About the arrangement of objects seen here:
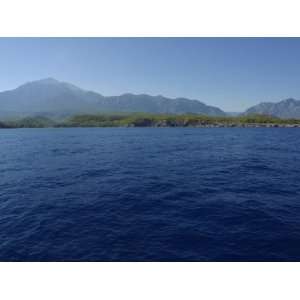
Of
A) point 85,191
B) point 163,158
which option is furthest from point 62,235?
point 163,158

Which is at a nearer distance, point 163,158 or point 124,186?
point 124,186

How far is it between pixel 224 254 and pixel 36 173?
28883mm

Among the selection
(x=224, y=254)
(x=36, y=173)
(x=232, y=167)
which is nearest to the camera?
(x=224, y=254)

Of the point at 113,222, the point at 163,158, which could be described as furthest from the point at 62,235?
the point at 163,158

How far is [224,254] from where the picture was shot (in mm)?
13188

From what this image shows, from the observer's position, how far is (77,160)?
41.7 metres

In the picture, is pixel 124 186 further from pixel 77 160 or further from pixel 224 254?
pixel 77 160

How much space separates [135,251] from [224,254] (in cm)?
513

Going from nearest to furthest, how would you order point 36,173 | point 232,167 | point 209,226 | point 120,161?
point 209,226, point 36,173, point 232,167, point 120,161
